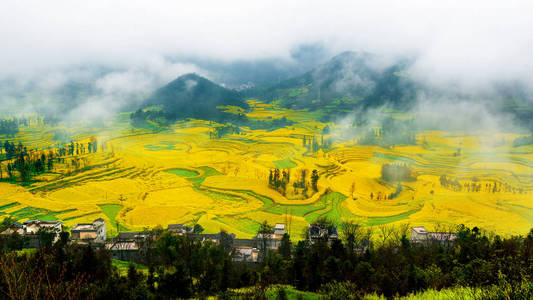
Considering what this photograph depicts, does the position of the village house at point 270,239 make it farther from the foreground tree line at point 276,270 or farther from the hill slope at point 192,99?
the hill slope at point 192,99

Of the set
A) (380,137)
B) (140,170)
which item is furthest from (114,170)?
(380,137)

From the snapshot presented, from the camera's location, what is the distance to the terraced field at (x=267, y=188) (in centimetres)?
3834

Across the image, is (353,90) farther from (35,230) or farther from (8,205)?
(35,230)

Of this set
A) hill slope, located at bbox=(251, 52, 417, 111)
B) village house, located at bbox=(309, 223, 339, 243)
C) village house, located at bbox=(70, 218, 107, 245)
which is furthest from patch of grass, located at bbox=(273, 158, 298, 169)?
hill slope, located at bbox=(251, 52, 417, 111)

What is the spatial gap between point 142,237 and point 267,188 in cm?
2255

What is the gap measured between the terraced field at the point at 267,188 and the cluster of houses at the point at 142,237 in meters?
3.03

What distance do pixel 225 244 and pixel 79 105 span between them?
142919 mm

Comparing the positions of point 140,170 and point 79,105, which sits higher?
point 79,105

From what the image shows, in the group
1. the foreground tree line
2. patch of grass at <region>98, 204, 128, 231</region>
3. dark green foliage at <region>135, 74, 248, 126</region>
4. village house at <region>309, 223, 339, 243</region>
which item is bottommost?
patch of grass at <region>98, 204, 128, 231</region>

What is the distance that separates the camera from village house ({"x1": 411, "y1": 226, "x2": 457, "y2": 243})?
100 ft

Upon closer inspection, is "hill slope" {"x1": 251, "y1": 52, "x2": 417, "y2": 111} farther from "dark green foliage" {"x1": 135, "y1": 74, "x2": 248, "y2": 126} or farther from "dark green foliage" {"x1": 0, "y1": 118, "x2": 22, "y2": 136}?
"dark green foliage" {"x1": 0, "y1": 118, "x2": 22, "y2": 136}

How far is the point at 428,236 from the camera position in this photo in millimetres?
31203

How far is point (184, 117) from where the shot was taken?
13788 centimetres

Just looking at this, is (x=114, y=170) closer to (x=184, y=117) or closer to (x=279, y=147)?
(x=279, y=147)
